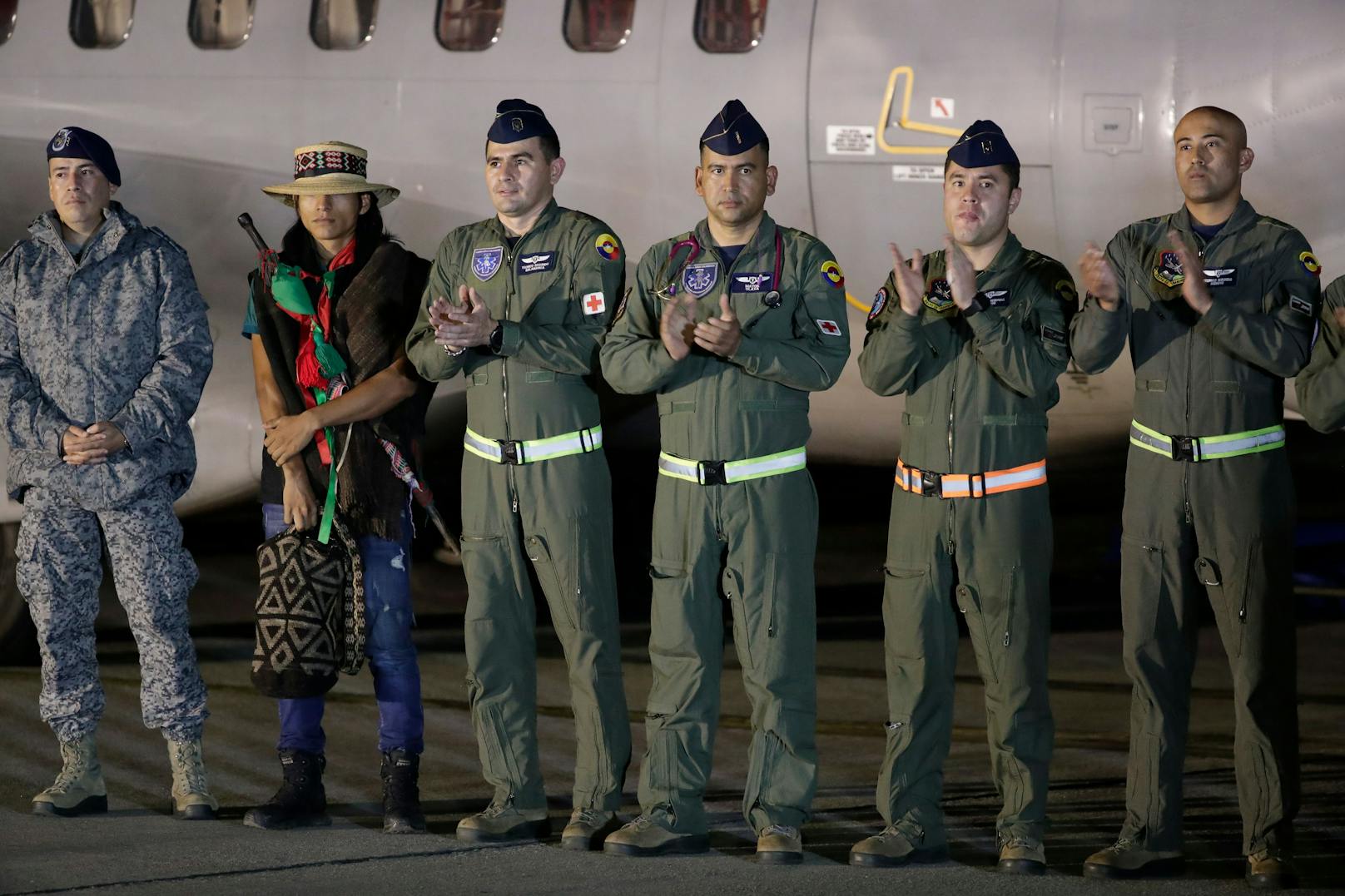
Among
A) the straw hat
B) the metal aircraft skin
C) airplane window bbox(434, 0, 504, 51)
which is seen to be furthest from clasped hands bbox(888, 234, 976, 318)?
airplane window bbox(434, 0, 504, 51)

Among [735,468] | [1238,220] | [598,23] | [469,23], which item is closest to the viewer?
[1238,220]

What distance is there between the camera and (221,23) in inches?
359

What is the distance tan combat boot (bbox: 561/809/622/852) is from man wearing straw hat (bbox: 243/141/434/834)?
0.58 m

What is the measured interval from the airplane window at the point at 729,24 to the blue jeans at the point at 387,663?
3.10 m

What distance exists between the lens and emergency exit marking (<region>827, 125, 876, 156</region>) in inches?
316

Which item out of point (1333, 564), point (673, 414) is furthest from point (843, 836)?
point (1333, 564)

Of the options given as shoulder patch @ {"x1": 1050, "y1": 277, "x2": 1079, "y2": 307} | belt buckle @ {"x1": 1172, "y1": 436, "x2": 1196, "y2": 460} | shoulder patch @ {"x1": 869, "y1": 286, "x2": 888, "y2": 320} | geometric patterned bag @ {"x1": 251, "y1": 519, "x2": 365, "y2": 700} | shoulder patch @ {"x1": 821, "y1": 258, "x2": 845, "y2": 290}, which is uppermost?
shoulder patch @ {"x1": 821, "y1": 258, "x2": 845, "y2": 290}

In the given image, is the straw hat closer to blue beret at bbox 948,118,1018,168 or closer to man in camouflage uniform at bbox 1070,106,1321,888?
blue beret at bbox 948,118,1018,168

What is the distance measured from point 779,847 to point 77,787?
2.56 m

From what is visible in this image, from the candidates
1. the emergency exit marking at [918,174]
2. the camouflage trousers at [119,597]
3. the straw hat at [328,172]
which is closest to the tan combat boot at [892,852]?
the camouflage trousers at [119,597]

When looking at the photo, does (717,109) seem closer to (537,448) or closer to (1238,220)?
(537,448)

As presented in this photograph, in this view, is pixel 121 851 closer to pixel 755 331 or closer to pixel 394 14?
pixel 755 331

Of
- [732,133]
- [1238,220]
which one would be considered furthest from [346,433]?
[1238,220]

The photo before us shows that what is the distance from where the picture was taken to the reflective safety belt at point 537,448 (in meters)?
5.92
